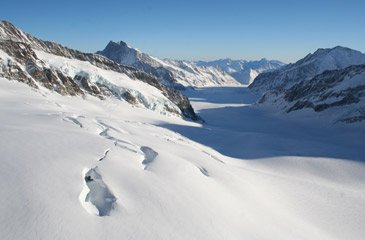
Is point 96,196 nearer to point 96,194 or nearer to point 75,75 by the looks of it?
point 96,194

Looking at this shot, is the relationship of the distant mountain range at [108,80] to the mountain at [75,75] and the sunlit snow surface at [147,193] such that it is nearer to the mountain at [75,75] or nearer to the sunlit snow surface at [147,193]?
the mountain at [75,75]

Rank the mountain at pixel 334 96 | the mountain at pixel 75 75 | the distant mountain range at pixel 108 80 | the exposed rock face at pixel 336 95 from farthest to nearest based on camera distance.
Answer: the mountain at pixel 334 96
the exposed rock face at pixel 336 95
the distant mountain range at pixel 108 80
the mountain at pixel 75 75

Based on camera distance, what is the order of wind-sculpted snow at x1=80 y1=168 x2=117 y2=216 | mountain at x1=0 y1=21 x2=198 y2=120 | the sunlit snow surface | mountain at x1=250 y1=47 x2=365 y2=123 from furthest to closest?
1. mountain at x1=250 y1=47 x2=365 y2=123
2. mountain at x1=0 y1=21 x2=198 y2=120
3. wind-sculpted snow at x1=80 y1=168 x2=117 y2=216
4. the sunlit snow surface

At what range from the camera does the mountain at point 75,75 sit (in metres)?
53.2

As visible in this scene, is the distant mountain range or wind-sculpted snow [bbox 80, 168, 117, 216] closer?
wind-sculpted snow [bbox 80, 168, 117, 216]

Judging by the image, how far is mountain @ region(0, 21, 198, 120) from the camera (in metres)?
53.2

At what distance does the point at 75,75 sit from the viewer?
2420 inches

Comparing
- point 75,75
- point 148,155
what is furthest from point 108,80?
point 148,155

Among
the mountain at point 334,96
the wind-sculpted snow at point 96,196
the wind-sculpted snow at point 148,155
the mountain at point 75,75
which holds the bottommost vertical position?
the wind-sculpted snow at point 96,196

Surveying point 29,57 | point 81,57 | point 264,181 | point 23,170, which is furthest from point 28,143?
point 81,57

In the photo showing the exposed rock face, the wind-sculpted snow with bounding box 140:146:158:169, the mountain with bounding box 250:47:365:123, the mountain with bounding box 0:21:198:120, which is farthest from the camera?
the mountain with bounding box 250:47:365:123

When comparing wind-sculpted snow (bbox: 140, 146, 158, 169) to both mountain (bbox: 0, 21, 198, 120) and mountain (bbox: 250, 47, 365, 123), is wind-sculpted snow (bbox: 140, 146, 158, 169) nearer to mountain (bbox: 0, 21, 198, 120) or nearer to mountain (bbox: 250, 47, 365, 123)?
mountain (bbox: 0, 21, 198, 120)

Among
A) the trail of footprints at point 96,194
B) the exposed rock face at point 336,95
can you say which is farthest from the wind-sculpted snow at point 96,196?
the exposed rock face at point 336,95

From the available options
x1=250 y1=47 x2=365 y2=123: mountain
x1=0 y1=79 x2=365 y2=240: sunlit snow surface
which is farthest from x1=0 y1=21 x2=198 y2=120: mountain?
x1=250 y1=47 x2=365 y2=123: mountain
